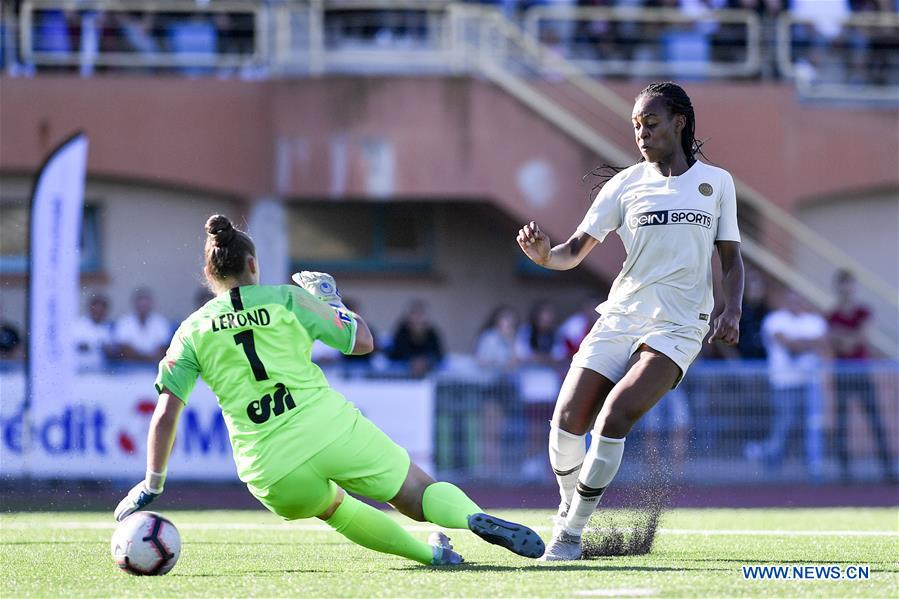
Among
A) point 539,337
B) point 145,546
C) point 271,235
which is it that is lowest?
point 539,337

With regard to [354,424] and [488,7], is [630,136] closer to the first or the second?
[488,7]

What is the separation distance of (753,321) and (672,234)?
28.9 ft

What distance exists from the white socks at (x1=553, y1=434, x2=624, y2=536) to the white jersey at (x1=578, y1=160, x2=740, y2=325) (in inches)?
27.3

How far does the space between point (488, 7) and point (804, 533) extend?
412 inches

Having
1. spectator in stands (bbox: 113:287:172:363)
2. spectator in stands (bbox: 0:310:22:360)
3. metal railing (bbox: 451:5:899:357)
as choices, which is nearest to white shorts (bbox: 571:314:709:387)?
spectator in stands (bbox: 113:287:172:363)

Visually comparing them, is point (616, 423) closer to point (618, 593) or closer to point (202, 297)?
point (618, 593)

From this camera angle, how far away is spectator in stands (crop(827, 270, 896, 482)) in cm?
1506

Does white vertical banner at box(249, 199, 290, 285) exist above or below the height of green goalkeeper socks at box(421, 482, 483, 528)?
A: below

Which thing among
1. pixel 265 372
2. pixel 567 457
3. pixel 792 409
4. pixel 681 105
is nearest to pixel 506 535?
pixel 567 457

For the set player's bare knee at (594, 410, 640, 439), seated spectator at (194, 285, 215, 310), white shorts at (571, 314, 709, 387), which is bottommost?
seated spectator at (194, 285, 215, 310)

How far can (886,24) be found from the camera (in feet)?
62.8

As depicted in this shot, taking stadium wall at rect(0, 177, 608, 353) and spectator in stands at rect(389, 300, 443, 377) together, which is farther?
stadium wall at rect(0, 177, 608, 353)

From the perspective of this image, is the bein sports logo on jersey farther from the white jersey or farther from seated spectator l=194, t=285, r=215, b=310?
seated spectator l=194, t=285, r=215, b=310

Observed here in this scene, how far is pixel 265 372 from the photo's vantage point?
6641 millimetres
